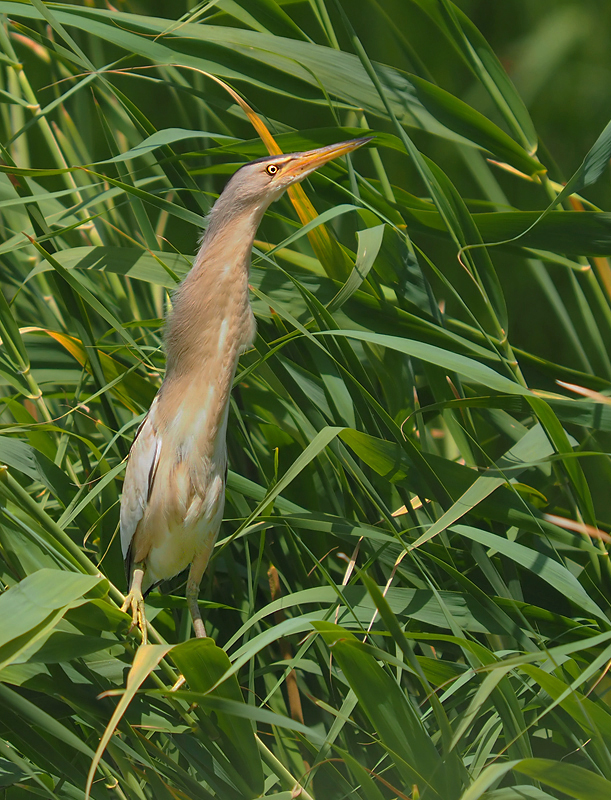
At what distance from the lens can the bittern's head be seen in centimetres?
103

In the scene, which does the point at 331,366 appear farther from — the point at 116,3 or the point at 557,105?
the point at 116,3

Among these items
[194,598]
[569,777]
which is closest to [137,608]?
[194,598]

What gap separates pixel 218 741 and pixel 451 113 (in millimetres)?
1001

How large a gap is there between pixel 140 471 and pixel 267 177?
53cm

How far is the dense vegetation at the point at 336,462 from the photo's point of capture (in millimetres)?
735

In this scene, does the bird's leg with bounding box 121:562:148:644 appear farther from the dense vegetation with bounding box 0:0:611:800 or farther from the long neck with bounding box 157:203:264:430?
the long neck with bounding box 157:203:264:430

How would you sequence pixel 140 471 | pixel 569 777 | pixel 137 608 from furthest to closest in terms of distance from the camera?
pixel 140 471
pixel 137 608
pixel 569 777

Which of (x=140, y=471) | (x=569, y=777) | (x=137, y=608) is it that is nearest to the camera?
(x=569, y=777)

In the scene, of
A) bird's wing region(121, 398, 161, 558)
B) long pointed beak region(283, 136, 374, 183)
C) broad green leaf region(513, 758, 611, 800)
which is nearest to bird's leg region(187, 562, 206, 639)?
bird's wing region(121, 398, 161, 558)

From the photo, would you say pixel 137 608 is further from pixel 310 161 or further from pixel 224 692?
pixel 310 161

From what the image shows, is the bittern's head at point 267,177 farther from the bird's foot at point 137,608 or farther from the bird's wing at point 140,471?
the bird's foot at point 137,608

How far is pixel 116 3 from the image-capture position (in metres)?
1.61

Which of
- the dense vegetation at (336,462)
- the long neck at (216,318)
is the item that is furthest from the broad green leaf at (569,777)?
the long neck at (216,318)

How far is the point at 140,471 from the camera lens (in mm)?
1098
